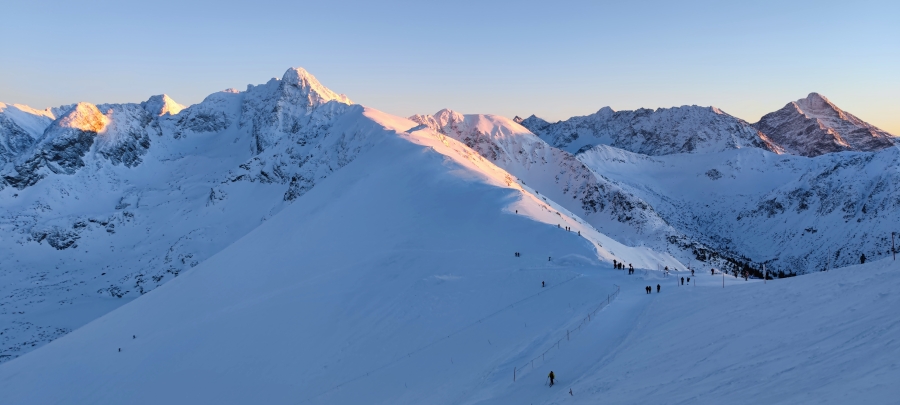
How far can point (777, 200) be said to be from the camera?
151m

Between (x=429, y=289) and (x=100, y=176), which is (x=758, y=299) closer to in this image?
(x=429, y=289)

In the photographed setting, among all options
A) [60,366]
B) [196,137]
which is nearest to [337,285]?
[60,366]

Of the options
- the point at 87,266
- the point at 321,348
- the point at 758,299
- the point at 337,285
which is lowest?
the point at 87,266

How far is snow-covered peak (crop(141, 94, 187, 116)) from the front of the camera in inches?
7480

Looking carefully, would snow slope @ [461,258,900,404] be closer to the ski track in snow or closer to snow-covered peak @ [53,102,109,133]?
the ski track in snow

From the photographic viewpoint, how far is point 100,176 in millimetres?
134750

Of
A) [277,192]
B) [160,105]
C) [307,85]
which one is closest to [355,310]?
[277,192]

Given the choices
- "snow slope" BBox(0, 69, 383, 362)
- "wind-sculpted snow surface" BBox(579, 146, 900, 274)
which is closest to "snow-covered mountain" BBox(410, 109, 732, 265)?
"wind-sculpted snow surface" BBox(579, 146, 900, 274)

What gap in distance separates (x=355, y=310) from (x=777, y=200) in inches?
5957

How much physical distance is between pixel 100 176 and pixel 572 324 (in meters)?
144

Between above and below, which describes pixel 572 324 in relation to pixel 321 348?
above

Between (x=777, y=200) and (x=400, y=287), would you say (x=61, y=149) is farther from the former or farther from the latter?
(x=777, y=200)

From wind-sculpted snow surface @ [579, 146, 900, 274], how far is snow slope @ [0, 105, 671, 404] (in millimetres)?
86370

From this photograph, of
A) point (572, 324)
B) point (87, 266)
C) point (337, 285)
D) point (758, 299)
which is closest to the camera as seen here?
point (758, 299)
